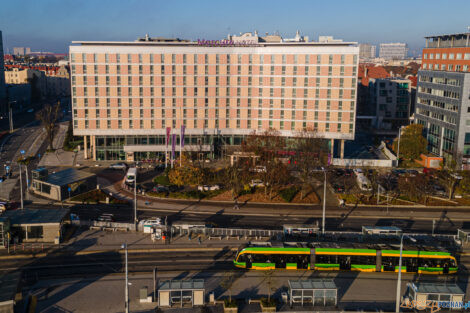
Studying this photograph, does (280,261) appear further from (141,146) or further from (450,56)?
(450,56)

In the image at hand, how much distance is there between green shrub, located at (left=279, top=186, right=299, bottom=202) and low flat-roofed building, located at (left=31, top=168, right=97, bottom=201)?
3175 cm

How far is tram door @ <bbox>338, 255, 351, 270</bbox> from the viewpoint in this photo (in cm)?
5044

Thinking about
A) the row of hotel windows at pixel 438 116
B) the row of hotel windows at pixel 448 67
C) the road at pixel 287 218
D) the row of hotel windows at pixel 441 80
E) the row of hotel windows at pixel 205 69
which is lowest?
the road at pixel 287 218

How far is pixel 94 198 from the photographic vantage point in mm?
75875

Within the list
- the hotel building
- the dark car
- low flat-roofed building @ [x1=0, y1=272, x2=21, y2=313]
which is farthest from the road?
the hotel building

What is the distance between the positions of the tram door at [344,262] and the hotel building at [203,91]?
173 ft

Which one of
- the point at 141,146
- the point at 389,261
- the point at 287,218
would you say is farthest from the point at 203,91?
the point at 389,261

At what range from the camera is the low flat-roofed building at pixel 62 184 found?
75.8 metres

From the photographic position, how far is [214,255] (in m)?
54.9

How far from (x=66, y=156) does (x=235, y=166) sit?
47539 mm

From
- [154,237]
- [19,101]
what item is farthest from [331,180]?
[19,101]

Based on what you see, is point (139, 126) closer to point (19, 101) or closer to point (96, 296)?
point (96, 296)

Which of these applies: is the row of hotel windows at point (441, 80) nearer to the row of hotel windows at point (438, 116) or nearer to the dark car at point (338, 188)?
the row of hotel windows at point (438, 116)

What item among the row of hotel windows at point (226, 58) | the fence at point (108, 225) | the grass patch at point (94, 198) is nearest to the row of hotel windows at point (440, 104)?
the row of hotel windows at point (226, 58)
